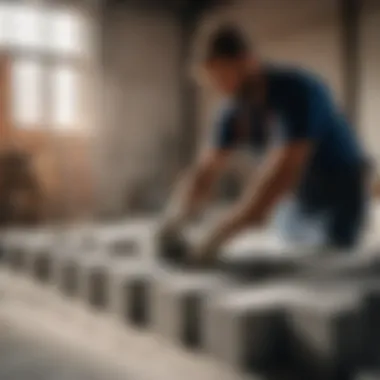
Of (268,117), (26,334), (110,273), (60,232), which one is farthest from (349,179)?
(60,232)

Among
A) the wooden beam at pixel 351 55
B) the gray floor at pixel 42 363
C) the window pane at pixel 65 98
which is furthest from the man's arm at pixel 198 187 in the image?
the window pane at pixel 65 98

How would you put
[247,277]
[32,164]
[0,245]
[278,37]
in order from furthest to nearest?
[278,37], [32,164], [0,245], [247,277]

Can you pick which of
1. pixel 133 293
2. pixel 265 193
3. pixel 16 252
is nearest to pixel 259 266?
pixel 265 193

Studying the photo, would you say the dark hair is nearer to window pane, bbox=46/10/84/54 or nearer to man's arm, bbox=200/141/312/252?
man's arm, bbox=200/141/312/252

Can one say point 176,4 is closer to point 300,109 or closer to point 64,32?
point 64,32

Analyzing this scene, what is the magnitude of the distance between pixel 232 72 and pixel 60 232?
1.52 meters

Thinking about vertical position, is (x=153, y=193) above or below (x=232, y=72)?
below

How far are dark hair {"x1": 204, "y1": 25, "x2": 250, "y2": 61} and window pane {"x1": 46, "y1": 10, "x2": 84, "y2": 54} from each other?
437 centimetres

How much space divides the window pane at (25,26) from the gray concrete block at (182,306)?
464cm

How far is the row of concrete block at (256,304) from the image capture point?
5.55ft

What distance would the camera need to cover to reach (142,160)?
6.83 metres

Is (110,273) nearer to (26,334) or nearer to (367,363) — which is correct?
(26,334)

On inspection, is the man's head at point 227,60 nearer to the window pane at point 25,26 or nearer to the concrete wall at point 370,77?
the concrete wall at point 370,77

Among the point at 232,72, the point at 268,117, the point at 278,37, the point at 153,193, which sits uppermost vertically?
the point at 278,37
